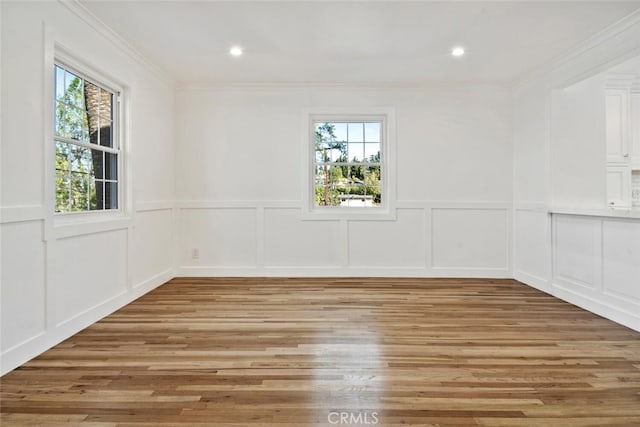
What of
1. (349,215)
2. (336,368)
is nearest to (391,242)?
(349,215)

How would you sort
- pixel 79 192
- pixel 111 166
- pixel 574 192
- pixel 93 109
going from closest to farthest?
pixel 79 192 → pixel 93 109 → pixel 111 166 → pixel 574 192

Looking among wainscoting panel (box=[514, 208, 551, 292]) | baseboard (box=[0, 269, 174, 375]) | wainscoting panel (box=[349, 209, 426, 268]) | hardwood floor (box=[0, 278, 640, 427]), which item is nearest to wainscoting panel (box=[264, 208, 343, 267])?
wainscoting panel (box=[349, 209, 426, 268])

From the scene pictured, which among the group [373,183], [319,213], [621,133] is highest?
[621,133]

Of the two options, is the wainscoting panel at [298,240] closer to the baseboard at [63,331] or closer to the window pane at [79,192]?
the baseboard at [63,331]

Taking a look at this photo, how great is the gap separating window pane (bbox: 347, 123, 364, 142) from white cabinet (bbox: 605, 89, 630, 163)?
270cm

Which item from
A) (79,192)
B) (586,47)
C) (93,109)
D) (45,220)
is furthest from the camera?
(586,47)

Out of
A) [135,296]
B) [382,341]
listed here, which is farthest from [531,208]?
[135,296]

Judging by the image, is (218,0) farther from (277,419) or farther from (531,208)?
(531,208)

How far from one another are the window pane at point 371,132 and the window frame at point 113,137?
2.76 meters

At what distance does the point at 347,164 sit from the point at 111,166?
2688mm

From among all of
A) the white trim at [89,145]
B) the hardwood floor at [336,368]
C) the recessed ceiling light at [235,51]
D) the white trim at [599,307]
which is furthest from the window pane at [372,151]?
the white trim at [89,145]

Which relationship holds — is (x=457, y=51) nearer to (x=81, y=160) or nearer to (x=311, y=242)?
(x=311, y=242)

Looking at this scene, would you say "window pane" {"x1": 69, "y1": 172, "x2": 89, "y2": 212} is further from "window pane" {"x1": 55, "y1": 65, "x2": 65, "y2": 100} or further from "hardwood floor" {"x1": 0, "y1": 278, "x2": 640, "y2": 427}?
"hardwood floor" {"x1": 0, "y1": 278, "x2": 640, "y2": 427}

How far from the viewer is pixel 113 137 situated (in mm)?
3461
